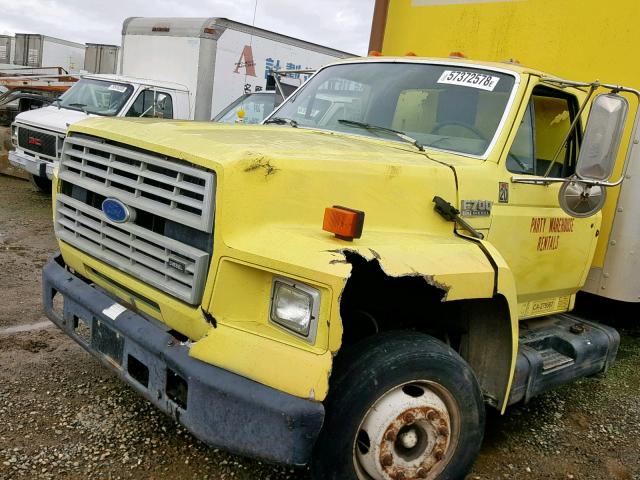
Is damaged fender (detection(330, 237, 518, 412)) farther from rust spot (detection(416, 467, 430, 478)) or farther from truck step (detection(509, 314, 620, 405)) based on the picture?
rust spot (detection(416, 467, 430, 478))

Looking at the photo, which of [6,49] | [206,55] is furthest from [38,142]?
[6,49]

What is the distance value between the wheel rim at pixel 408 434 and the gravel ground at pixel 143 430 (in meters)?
0.57

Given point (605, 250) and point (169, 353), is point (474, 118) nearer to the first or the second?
point (605, 250)

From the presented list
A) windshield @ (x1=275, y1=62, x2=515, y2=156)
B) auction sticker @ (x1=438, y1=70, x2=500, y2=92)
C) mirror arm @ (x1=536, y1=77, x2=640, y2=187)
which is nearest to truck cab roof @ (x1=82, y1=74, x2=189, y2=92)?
windshield @ (x1=275, y1=62, x2=515, y2=156)

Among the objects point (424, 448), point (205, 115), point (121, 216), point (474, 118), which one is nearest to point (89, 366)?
point (121, 216)

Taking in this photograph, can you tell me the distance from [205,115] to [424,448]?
32.9ft

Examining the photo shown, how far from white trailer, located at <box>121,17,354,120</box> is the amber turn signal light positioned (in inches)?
383

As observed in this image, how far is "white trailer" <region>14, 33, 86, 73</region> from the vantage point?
26.8 metres

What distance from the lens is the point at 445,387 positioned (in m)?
2.83

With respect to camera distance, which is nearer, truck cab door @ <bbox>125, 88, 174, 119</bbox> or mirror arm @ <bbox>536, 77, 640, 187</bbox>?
mirror arm @ <bbox>536, 77, 640, 187</bbox>

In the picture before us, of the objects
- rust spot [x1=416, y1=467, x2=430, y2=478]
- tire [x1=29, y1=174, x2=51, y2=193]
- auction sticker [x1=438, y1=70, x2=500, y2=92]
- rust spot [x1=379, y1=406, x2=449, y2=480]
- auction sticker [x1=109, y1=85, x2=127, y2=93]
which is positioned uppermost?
auction sticker [x1=438, y1=70, x2=500, y2=92]

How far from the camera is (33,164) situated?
A: 377 inches

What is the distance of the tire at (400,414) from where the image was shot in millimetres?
2547

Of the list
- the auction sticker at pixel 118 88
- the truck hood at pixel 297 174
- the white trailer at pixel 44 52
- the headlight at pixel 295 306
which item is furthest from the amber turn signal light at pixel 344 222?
the white trailer at pixel 44 52
